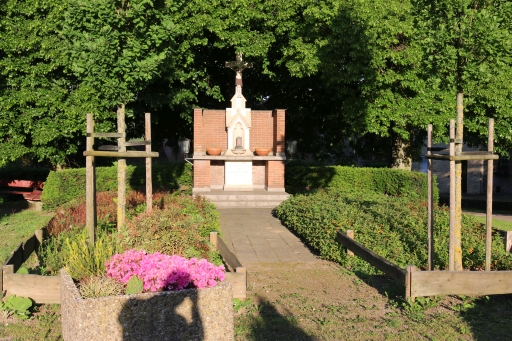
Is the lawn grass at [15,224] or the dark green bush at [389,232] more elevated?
the dark green bush at [389,232]

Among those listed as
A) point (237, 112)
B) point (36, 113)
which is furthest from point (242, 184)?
point (36, 113)

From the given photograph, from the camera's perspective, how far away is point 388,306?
7117 mm

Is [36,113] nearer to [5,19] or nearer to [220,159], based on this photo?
[5,19]

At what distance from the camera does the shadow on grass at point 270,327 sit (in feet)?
19.2

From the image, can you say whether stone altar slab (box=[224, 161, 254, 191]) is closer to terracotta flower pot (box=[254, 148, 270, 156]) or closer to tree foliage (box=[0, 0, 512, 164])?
terracotta flower pot (box=[254, 148, 270, 156])

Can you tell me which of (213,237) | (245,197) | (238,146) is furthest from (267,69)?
(213,237)

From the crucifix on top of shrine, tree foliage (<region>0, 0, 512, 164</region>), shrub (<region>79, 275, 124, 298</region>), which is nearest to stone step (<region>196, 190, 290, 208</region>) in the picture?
the crucifix on top of shrine

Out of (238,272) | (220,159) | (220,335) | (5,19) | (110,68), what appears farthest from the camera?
(220,159)

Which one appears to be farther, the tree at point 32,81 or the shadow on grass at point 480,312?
the tree at point 32,81

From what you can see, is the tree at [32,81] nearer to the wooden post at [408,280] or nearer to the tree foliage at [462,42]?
the tree foliage at [462,42]

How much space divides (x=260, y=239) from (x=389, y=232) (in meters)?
3.16

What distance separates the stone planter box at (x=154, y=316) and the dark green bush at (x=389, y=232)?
472 centimetres

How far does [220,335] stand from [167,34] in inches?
226

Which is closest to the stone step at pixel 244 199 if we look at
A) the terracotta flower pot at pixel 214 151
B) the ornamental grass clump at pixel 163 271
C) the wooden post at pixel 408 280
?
the terracotta flower pot at pixel 214 151
